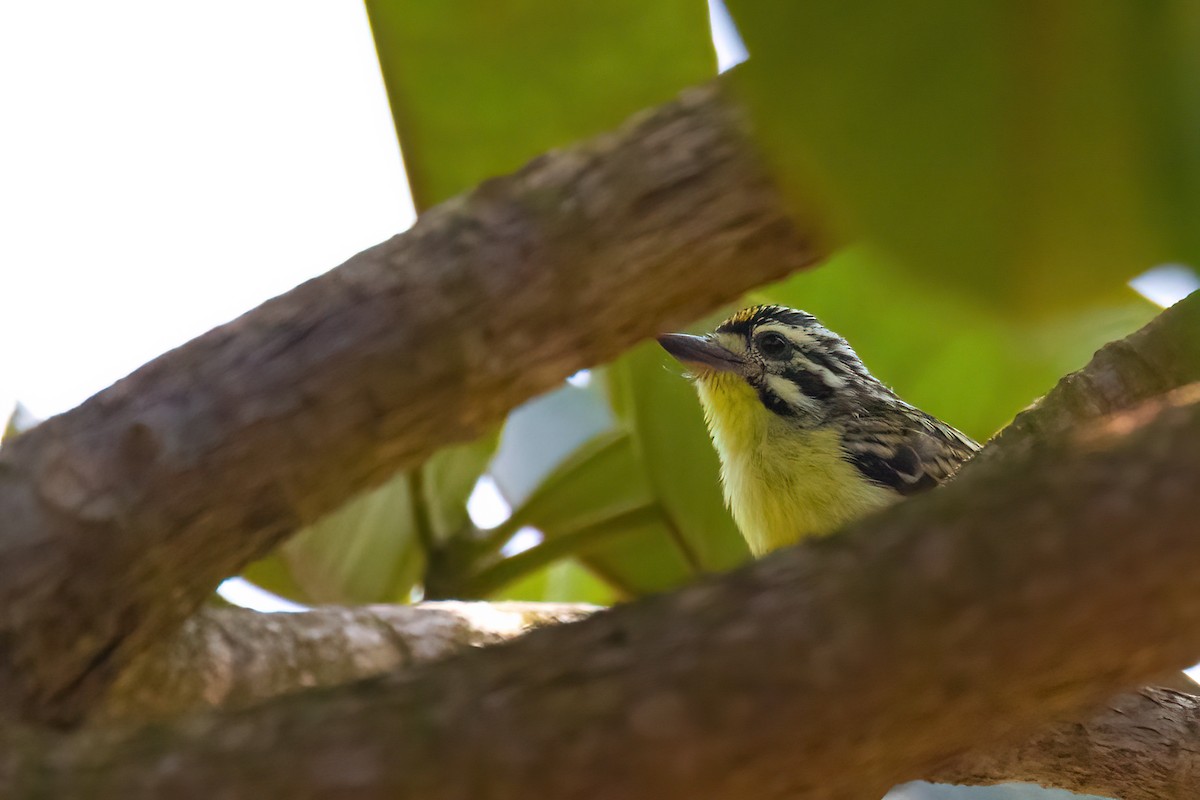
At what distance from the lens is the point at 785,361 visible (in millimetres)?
3359

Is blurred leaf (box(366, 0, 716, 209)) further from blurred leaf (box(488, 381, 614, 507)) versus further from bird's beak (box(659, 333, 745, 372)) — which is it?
blurred leaf (box(488, 381, 614, 507))

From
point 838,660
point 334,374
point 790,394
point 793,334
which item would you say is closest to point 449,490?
point 790,394

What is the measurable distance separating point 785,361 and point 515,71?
5.43 feet

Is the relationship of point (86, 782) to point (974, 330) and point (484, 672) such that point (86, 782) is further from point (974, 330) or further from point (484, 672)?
point (974, 330)

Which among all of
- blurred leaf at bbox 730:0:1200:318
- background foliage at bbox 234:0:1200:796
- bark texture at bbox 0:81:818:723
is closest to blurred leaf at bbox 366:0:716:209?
background foliage at bbox 234:0:1200:796

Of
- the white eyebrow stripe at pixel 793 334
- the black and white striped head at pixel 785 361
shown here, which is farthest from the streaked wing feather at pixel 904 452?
the white eyebrow stripe at pixel 793 334

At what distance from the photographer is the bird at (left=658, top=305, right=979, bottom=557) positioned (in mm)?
2848

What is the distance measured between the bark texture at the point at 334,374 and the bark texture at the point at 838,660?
0.56m

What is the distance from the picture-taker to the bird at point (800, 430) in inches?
112

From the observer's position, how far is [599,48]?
5.97ft

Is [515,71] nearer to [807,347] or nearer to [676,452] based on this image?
[676,452]

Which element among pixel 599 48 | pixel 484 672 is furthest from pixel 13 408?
pixel 484 672

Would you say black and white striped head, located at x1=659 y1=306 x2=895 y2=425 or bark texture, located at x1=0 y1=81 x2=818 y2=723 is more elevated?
black and white striped head, located at x1=659 y1=306 x2=895 y2=425

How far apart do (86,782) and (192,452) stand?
51cm
